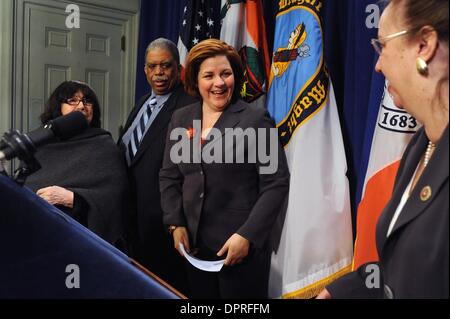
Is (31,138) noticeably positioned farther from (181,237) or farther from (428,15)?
(181,237)

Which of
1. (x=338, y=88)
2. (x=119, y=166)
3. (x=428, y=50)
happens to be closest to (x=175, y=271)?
(x=119, y=166)

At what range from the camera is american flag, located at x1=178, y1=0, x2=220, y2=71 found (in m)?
2.91

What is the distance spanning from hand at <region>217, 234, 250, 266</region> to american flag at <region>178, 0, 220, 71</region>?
1.37m

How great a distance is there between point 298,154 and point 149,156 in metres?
0.65

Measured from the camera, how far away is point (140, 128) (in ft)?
7.82

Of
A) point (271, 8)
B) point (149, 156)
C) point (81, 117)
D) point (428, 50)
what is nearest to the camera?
point (428, 50)

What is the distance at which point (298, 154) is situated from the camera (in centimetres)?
234

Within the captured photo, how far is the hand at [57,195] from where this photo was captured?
6.91 feet

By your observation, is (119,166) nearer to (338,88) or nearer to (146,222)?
(146,222)

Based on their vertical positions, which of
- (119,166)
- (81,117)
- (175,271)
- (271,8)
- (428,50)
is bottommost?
(175,271)

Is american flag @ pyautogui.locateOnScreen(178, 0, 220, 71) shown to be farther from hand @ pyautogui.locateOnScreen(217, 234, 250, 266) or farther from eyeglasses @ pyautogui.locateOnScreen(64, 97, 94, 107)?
hand @ pyautogui.locateOnScreen(217, 234, 250, 266)

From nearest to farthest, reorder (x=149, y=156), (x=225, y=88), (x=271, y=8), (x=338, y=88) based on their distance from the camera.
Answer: (x=225, y=88)
(x=149, y=156)
(x=338, y=88)
(x=271, y=8)

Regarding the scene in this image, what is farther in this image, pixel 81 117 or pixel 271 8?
pixel 271 8

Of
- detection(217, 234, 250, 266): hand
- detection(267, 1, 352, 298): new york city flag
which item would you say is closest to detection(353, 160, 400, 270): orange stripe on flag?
detection(267, 1, 352, 298): new york city flag
